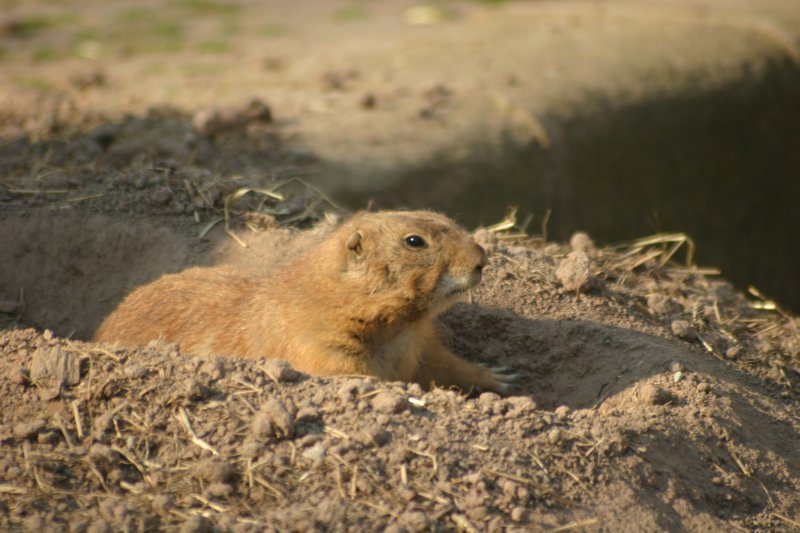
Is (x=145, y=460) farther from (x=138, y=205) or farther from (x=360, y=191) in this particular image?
(x=360, y=191)

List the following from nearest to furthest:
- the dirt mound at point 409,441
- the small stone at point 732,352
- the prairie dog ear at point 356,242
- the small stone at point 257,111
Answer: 1. the dirt mound at point 409,441
2. the prairie dog ear at point 356,242
3. the small stone at point 732,352
4. the small stone at point 257,111

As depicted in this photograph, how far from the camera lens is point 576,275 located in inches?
221

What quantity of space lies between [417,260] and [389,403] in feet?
2.59

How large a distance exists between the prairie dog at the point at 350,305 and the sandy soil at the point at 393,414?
410 millimetres

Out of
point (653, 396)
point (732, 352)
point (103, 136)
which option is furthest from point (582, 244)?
point (103, 136)

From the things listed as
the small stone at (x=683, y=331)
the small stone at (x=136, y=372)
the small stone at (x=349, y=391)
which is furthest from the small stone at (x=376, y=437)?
the small stone at (x=683, y=331)

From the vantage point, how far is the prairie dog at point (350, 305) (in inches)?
184

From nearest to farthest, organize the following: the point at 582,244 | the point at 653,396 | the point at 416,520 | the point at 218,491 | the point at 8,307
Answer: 1. the point at 416,520
2. the point at 218,491
3. the point at 653,396
4. the point at 8,307
5. the point at 582,244

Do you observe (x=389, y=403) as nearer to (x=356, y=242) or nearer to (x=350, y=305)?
(x=350, y=305)

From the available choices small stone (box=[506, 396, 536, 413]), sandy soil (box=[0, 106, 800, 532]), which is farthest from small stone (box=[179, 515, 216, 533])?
small stone (box=[506, 396, 536, 413])

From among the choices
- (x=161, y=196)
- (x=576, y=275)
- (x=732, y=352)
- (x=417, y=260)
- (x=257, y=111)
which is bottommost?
(x=732, y=352)

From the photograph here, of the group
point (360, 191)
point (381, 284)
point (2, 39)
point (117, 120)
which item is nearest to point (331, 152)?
point (360, 191)

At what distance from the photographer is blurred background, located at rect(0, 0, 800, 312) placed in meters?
8.17

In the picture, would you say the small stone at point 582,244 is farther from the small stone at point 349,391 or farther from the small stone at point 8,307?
the small stone at point 8,307
